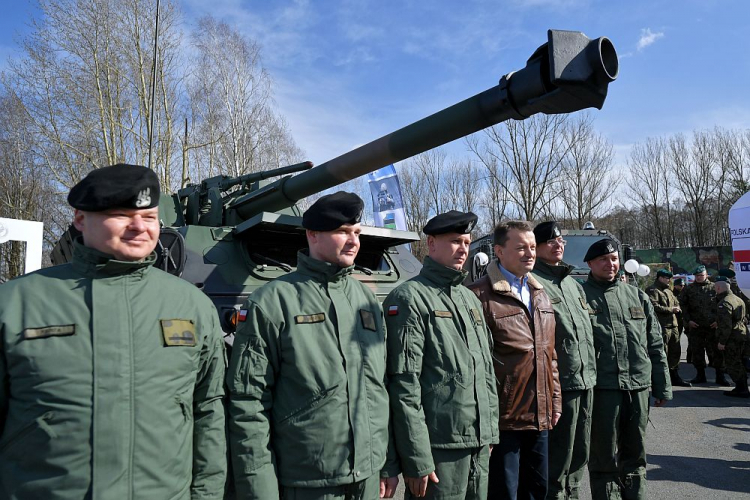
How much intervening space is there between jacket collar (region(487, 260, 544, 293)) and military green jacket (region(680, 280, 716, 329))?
7.23 meters

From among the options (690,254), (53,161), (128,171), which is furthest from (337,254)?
(690,254)

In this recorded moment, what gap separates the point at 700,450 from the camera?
17.9 feet

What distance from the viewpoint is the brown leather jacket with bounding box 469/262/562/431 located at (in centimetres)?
323

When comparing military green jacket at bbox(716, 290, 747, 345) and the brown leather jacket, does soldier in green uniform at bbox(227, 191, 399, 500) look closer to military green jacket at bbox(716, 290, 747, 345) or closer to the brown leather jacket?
the brown leather jacket

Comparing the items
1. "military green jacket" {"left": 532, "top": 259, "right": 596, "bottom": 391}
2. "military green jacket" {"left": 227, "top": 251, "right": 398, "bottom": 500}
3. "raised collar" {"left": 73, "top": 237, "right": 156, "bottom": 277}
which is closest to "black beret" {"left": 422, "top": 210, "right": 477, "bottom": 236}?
"military green jacket" {"left": 227, "top": 251, "right": 398, "bottom": 500}

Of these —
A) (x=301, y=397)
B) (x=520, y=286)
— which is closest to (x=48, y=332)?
(x=301, y=397)

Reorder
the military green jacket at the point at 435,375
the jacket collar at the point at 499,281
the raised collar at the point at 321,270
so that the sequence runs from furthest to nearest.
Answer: the jacket collar at the point at 499,281
the military green jacket at the point at 435,375
the raised collar at the point at 321,270

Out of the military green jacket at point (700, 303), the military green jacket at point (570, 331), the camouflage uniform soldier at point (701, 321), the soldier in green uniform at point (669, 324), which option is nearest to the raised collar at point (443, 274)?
the military green jacket at point (570, 331)

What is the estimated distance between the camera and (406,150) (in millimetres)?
4035

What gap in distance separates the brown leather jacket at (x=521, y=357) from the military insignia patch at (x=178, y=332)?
1.96 m

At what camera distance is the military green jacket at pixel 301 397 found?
2131 millimetres

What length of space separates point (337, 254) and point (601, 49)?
1807 mm

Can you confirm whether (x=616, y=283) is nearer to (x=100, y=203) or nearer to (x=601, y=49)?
(x=601, y=49)

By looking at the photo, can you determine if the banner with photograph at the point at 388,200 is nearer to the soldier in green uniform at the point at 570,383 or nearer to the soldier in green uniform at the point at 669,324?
the soldier in green uniform at the point at 669,324
